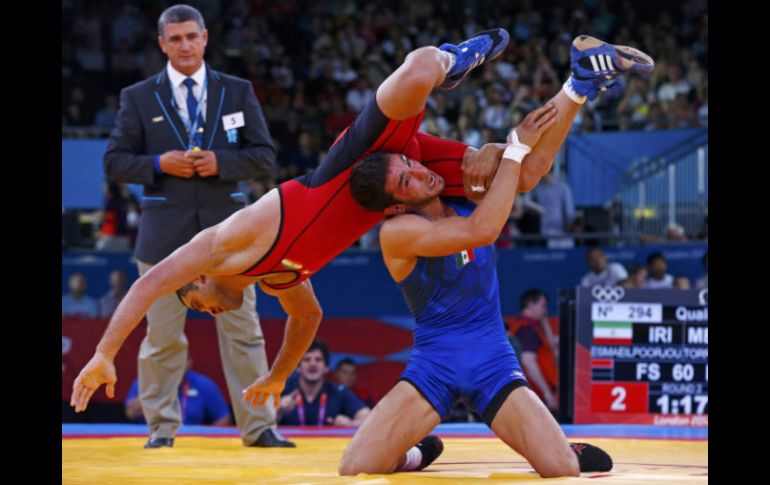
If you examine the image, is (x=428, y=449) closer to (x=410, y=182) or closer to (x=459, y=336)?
(x=459, y=336)

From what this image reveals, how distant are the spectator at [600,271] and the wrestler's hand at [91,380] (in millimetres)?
6048

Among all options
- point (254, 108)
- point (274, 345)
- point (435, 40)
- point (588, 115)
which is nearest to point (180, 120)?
point (254, 108)

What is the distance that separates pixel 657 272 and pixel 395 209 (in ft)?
18.3

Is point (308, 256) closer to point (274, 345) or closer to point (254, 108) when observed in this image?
point (254, 108)

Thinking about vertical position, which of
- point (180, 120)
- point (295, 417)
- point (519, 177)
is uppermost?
point (180, 120)

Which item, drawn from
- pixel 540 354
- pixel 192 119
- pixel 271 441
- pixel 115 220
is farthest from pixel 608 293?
pixel 115 220

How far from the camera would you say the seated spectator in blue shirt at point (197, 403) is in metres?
7.67

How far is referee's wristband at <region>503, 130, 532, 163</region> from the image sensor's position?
4328mm

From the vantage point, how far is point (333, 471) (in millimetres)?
4680

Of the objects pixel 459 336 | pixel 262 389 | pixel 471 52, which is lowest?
pixel 262 389

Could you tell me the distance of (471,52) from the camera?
4.55 meters

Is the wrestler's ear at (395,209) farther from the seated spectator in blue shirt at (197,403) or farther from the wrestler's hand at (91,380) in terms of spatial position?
the seated spectator in blue shirt at (197,403)

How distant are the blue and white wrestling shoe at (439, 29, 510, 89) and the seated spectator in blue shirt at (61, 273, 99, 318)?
19.5 feet
